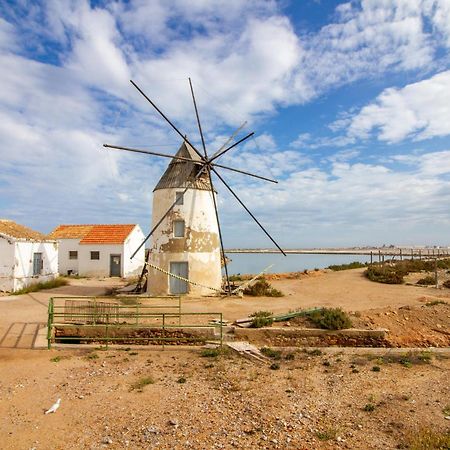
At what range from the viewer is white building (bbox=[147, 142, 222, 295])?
843 inches

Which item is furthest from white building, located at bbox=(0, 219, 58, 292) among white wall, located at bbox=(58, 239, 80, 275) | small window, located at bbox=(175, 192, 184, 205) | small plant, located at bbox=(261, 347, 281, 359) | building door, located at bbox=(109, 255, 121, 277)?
small plant, located at bbox=(261, 347, 281, 359)

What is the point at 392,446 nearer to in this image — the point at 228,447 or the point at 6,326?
the point at 228,447

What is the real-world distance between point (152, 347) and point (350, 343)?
639cm

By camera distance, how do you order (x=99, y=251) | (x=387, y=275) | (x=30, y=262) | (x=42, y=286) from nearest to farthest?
(x=42, y=286) → (x=30, y=262) → (x=387, y=275) → (x=99, y=251)

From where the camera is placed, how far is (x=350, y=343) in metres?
13.0

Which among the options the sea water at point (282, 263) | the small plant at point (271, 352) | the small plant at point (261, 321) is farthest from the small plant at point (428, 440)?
the sea water at point (282, 263)

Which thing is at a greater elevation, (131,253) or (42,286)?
(131,253)

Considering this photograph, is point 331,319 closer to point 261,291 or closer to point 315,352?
point 315,352

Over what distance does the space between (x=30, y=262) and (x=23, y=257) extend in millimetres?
921

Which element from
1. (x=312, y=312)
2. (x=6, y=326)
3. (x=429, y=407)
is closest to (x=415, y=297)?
(x=312, y=312)

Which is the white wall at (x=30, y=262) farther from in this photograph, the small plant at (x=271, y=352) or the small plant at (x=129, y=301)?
the small plant at (x=271, y=352)

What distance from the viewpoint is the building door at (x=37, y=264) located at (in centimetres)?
2436

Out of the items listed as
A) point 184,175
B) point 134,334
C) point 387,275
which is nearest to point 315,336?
point 134,334

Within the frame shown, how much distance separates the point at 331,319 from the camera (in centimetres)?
1348
